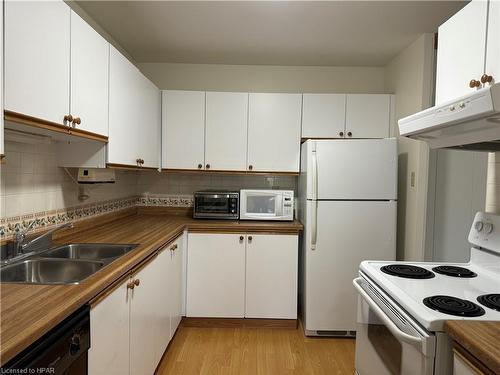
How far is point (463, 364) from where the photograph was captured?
0.94m

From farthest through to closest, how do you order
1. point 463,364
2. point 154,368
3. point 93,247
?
point 154,368, point 93,247, point 463,364

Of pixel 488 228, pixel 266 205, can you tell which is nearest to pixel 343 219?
pixel 266 205

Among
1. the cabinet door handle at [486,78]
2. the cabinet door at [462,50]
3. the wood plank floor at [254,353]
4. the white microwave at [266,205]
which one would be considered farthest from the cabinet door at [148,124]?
the cabinet door handle at [486,78]

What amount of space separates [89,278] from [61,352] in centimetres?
32

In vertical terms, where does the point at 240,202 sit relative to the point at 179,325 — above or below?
above

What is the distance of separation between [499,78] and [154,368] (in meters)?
2.34

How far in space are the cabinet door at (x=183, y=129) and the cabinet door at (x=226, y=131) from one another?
65mm

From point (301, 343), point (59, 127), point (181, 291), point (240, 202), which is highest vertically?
point (59, 127)

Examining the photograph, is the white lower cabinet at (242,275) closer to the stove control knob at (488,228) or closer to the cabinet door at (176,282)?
the cabinet door at (176,282)

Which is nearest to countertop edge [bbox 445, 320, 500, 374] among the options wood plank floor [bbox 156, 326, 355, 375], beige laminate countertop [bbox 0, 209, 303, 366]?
beige laminate countertop [bbox 0, 209, 303, 366]

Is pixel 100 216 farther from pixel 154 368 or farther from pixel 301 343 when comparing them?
pixel 301 343

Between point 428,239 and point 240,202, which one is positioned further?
point 240,202

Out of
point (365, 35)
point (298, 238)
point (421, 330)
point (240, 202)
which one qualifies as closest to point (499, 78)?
point (421, 330)

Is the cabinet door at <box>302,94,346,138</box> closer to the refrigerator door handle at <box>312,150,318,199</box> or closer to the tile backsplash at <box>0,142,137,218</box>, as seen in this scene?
the refrigerator door handle at <box>312,150,318,199</box>
